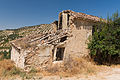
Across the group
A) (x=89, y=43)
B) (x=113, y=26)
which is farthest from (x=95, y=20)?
(x=89, y=43)

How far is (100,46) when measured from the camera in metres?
7.29

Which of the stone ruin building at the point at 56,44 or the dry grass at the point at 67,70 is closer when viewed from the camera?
the dry grass at the point at 67,70

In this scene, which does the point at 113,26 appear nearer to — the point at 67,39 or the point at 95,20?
the point at 95,20

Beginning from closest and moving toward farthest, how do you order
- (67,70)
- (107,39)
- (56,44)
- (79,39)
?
(67,70) < (56,44) < (107,39) < (79,39)

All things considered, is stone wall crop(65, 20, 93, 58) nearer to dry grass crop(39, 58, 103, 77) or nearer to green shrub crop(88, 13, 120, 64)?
green shrub crop(88, 13, 120, 64)

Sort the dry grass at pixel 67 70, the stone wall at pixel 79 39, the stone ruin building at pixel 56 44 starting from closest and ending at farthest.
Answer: the dry grass at pixel 67 70 → the stone ruin building at pixel 56 44 → the stone wall at pixel 79 39

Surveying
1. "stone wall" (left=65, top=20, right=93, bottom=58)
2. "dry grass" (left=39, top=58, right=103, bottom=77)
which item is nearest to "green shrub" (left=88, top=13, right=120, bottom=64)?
"stone wall" (left=65, top=20, right=93, bottom=58)

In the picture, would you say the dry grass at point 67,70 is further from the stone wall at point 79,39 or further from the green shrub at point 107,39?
the green shrub at point 107,39

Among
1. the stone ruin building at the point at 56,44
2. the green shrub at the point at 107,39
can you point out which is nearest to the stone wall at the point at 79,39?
the stone ruin building at the point at 56,44

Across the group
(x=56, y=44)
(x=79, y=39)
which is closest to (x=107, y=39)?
(x=79, y=39)

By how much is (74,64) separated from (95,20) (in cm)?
456

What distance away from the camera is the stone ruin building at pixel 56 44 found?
575 cm

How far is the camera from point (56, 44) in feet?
21.6

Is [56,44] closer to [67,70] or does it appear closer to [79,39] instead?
[67,70]
